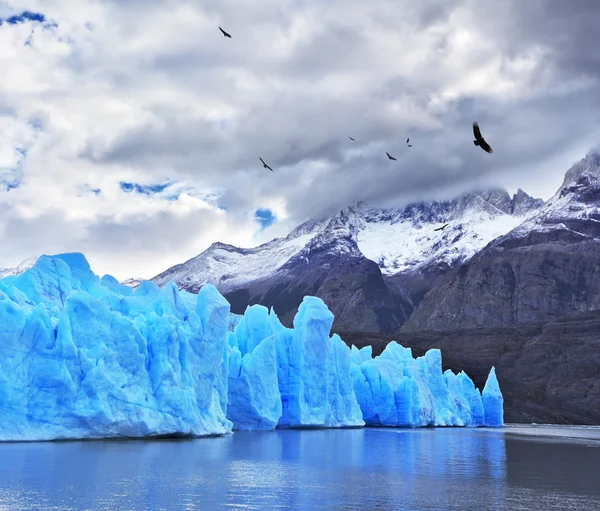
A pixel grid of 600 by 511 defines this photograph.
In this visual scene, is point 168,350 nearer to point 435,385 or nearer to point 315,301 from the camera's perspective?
point 315,301

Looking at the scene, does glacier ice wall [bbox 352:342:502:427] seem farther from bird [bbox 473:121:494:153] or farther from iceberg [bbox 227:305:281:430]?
bird [bbox 473:121:494:153]

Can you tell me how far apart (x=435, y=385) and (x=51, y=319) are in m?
50.3

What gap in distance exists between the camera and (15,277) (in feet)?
157

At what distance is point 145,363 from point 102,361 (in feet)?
12.9

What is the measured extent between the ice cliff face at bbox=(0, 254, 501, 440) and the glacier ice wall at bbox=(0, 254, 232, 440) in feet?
0.18

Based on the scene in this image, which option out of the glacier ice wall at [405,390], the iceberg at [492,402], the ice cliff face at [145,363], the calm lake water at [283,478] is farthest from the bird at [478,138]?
the iceberg at [492,402]

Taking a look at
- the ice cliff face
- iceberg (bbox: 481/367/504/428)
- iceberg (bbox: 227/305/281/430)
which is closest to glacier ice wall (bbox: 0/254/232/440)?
the ice cliff face

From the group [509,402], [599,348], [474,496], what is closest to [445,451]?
[474,496]

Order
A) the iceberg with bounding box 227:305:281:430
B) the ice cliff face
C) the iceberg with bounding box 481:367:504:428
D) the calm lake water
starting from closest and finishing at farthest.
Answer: the calm lake water < the ice cliff face < the iceberg with bounding box 227:305:281:430 < the iceberg with bounding box 481:367:504:428

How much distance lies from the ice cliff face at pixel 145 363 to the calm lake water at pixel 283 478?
5.65 ft

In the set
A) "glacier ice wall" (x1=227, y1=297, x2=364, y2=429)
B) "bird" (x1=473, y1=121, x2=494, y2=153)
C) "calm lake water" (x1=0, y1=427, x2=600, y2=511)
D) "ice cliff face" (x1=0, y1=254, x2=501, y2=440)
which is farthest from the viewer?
"glacier ice wall" (x1=227, y1=297, x2=364, y2=429)

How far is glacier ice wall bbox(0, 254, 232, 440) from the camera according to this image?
1491 inches

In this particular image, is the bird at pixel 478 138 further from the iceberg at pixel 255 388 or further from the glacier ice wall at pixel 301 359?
the glacier ice wall at pixel 301 359

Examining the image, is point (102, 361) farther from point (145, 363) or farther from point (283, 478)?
point (283, 478)
